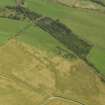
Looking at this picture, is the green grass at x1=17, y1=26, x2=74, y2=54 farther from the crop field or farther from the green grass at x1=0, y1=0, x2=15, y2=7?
the green grass at x1=0, y1=0, x2=15, y2=7

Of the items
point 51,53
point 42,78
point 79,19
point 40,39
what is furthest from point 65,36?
point 42,78

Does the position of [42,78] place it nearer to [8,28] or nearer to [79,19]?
[8,28]

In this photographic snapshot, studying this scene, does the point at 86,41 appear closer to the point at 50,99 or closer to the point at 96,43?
the point at 96,43

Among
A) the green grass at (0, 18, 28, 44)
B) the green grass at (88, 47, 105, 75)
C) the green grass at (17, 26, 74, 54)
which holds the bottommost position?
the green grass at (88, 47, 105, 75)

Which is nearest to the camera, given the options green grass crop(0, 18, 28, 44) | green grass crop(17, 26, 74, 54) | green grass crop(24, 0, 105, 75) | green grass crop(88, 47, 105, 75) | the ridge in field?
the ridge in field

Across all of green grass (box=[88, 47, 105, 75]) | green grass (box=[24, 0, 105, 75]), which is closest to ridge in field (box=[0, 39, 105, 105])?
green grass (box=[88, 47, 105, 75])

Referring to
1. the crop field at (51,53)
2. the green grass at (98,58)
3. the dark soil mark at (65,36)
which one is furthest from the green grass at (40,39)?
the green grass at (98,58)

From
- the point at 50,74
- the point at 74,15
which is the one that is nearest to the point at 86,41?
the point at 74,15

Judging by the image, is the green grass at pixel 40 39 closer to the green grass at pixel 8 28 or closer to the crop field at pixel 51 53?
the crop field at pixel 51 53

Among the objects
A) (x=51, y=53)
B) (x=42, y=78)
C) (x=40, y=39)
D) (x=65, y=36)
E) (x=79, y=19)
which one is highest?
(x=40, y=39)
